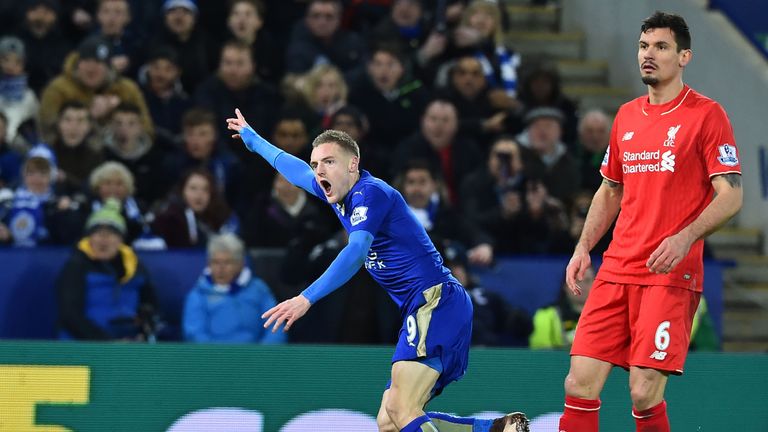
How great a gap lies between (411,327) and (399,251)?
39 cm

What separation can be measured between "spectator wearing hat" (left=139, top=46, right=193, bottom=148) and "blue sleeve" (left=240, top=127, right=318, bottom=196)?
447 cm

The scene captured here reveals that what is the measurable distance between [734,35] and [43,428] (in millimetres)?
7893

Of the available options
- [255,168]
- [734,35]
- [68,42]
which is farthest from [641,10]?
[68,42]

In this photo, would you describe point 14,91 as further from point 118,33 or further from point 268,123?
point 268,123

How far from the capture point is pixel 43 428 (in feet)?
26.6

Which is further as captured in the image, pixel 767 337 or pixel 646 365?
pixel 767 337

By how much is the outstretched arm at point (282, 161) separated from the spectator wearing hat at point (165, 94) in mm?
4450

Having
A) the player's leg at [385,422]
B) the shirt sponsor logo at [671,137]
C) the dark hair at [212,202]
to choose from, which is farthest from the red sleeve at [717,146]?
the dark hair at [212,202]

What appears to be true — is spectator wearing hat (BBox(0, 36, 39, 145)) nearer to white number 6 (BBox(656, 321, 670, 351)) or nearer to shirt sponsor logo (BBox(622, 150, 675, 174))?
shirt sponsor logo (BBox(622, 150, 675, 174))

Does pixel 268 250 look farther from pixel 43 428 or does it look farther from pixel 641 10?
pixel 641 10

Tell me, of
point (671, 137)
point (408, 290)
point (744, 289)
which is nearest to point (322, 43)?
point (744, 289)

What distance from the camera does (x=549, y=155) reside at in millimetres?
11906

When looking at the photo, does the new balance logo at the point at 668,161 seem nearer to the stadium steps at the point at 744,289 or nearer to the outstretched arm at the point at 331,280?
the outstretched arm at the point at 331,280

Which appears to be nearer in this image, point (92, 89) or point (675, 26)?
point (675, 26)
